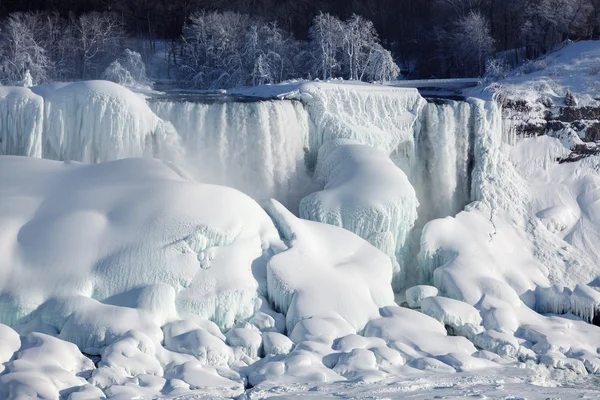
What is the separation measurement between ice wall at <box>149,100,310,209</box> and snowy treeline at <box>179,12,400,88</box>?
15.0 meters

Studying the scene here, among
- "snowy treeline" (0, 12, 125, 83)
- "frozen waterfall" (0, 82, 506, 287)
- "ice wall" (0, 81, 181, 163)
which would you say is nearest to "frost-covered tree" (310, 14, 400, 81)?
"snowy treeline" (0, 12, 125, 83)

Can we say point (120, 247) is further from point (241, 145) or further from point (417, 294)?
point (417, 294)

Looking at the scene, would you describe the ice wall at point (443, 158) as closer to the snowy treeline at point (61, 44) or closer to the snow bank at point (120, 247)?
the snow bank at point (120, 247)

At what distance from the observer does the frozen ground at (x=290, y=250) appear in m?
12.2

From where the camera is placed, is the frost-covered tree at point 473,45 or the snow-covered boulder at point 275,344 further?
the frost-covered tree at point 473,45

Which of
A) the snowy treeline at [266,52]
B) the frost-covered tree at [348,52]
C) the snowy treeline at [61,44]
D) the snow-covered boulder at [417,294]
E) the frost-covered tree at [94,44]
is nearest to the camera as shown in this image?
the snow-covered boulder at [417,294]

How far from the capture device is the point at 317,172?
1820 centimetres

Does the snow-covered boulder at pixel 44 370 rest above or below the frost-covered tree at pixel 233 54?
below

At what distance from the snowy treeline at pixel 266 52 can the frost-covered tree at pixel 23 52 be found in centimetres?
594

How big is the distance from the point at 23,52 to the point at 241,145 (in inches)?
776

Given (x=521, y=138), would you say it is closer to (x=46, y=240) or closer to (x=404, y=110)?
(x=404, y=110)

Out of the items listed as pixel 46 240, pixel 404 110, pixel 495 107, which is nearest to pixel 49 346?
pixel 46 240

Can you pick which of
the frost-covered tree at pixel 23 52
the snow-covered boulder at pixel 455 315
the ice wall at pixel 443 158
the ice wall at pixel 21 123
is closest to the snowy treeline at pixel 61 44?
the frost-covered tree at pixel 23 52

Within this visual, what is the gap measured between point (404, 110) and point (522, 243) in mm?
3737
